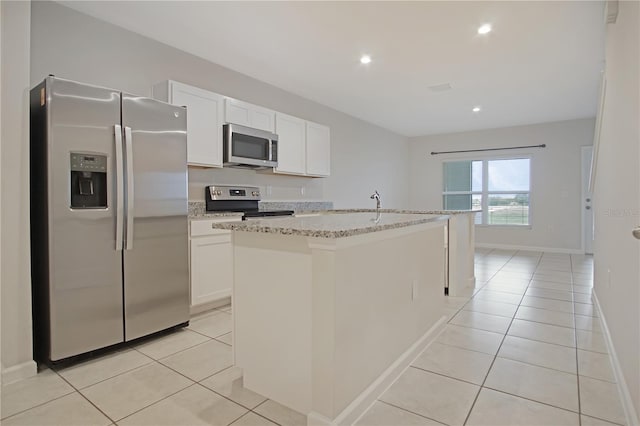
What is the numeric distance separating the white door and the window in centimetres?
91

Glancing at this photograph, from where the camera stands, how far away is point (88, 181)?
224cm

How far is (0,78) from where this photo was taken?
1.95 metres

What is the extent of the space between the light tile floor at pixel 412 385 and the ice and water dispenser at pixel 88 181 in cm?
104

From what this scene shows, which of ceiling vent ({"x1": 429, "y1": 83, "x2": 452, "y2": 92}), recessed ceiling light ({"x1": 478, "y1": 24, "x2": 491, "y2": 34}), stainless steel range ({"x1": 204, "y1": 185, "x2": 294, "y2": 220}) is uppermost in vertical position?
ceiling vent ({"x1": 429, "y1": 83, "x2": 452, "y2": 92})

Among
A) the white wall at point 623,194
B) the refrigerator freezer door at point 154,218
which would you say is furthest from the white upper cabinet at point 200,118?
the white wall at point 623,194

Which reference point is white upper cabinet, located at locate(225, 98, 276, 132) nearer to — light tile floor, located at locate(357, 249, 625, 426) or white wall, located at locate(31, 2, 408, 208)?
white wall, located at locate(31, 2, 408, 208)

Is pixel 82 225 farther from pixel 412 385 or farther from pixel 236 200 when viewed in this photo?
pixel 412 385

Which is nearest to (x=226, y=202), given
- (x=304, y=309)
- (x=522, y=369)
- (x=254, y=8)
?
(x=254, y=8)

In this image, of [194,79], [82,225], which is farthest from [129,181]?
[194,79]

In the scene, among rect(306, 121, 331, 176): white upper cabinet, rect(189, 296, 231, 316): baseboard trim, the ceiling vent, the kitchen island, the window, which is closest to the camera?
the kitchen island

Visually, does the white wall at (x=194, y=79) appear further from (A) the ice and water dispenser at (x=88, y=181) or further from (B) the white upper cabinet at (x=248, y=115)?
(A) the ice and water dispenser at (x=88, y=181)

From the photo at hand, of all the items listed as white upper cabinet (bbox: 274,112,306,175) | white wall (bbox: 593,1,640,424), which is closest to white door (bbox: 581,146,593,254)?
white wall (bbox: 593,1,640,424)

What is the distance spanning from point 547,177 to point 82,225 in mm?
7700

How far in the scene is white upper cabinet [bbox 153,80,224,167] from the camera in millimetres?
3232
